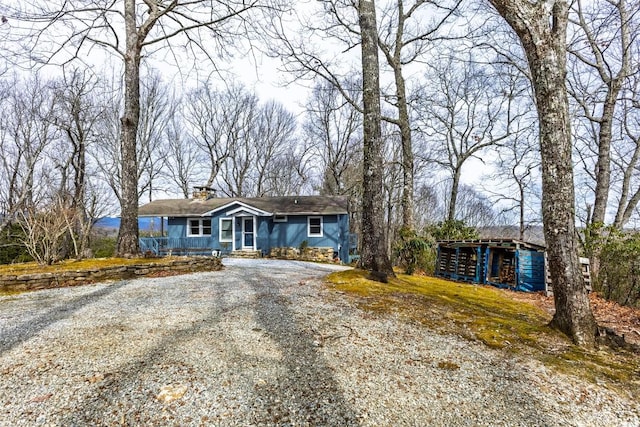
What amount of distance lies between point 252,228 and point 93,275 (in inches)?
427

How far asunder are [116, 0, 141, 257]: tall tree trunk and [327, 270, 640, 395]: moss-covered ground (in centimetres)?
526

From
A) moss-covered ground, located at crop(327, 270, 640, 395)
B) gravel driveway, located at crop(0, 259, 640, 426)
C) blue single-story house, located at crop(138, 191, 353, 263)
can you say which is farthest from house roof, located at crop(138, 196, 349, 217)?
gravel driveway, located at crop(0, 259, 640, 426)

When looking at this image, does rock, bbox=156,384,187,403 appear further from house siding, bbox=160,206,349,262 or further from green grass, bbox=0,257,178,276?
house siding, bbox=160,206,349,262

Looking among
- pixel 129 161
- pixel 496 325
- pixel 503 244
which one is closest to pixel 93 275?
pixel 129 161

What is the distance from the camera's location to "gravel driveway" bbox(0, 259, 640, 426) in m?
1.93

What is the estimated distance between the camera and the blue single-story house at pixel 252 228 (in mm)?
16297

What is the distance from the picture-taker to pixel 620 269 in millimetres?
7355

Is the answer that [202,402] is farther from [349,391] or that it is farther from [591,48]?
[591,48]

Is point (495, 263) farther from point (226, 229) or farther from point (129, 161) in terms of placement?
point (226, 229)

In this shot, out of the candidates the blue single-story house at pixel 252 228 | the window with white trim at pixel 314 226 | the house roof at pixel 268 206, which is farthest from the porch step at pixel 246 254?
the window with white trim at pixel 314 226

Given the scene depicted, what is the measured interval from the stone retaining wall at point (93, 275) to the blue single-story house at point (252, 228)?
332 inches

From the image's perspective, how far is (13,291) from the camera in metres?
5.20

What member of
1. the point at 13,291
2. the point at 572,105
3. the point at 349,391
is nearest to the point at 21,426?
the point at 349,391

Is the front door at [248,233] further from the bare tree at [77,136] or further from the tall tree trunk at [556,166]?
the tall tree trunk at [556,166]
